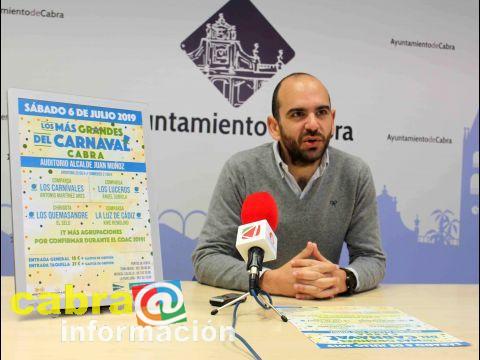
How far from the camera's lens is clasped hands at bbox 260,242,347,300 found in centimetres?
138

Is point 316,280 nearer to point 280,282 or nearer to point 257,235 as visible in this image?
point 280,282

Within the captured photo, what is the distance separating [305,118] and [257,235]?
3.36 feet

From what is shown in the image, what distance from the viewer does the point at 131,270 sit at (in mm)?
1100

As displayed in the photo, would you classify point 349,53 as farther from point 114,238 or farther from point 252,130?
point 114,238

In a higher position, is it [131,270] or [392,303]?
[131,270]

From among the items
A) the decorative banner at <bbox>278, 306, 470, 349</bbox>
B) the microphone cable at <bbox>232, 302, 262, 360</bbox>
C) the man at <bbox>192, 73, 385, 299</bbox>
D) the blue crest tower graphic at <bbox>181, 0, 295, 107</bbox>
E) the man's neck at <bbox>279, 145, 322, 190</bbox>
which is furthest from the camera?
the blue crest tower graphic at <bbox>181, 0, 295, 107</bbox>

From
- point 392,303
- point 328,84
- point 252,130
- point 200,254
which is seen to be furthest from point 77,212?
point 328,84

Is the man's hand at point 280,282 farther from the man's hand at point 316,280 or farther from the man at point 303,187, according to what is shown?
the man at point 303,187

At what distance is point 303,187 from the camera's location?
205cm

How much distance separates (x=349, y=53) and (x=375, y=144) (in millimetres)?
622

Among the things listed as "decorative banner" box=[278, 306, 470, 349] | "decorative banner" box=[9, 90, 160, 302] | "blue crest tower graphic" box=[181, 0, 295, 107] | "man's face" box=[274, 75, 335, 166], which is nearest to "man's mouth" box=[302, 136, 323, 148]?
"man's face" box=[274, 75, 335, 166]

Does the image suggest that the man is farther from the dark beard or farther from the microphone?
the microphone

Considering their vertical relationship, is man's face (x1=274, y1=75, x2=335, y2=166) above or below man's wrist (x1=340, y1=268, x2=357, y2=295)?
above

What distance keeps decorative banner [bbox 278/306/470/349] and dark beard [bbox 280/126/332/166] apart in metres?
0.84
